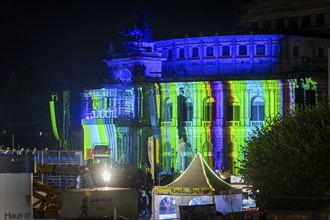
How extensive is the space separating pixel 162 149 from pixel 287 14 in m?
28.2

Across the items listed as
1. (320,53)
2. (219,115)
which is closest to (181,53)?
(219,115)

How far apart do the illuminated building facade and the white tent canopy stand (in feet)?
200

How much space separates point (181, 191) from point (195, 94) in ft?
220

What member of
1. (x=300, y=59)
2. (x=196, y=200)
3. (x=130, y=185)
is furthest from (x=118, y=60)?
(x=196, y=200)

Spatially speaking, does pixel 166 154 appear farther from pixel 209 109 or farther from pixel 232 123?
pixel 232 123

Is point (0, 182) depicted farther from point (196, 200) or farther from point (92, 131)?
point (92, 131)

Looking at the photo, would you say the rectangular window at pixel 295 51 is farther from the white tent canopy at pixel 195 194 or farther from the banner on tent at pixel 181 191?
the banner on tent at pixel 181 191

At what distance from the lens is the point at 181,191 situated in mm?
54438

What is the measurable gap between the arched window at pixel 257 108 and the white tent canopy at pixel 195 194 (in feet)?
210

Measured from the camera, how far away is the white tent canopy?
5406 cm

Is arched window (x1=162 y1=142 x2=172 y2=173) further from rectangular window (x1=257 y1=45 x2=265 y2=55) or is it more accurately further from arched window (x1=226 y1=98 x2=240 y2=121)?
rectangular window (x1=257 y1=45 x2=265 y2=55)

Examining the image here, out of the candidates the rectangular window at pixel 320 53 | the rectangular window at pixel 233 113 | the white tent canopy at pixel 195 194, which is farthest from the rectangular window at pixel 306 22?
the white tent canopy at pixel 195 194

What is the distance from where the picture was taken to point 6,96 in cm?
15588

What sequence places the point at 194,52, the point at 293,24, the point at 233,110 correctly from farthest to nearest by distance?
the point at 293,24
the point at 194,52
the point at 233,110
